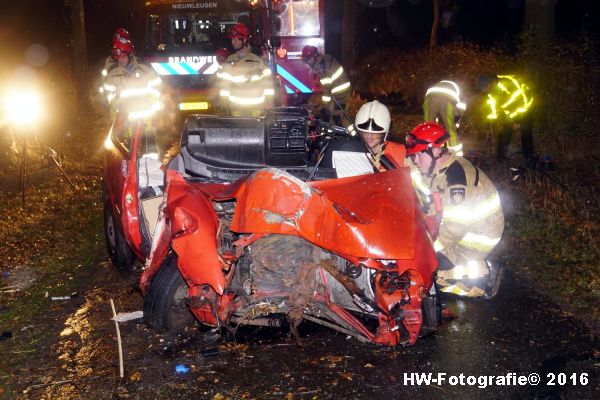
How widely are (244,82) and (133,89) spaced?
1.68 m

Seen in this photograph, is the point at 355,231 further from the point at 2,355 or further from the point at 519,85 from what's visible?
the point at 519,85

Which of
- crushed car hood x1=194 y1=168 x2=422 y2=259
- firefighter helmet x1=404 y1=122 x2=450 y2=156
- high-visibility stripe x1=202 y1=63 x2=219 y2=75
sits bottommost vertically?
crushed car hood x1=194 y1=168 x2=422 y2=259

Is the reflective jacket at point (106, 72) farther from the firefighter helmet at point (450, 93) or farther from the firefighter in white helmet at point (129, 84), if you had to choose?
the firefighter helmet at point (450, 93)

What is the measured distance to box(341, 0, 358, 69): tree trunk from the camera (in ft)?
82.9

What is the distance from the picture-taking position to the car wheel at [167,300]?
4617 millimetres

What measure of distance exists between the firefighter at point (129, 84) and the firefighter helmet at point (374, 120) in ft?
10.8

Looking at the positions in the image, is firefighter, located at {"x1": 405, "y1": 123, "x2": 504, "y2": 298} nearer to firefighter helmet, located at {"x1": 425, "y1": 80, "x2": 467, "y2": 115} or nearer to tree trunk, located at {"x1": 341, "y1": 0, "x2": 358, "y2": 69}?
firefighter helmet, located at {"x1": 425, "y1": 80, "x2": 467, "y2": 115}

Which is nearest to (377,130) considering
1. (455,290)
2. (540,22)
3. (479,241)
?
(479,241)

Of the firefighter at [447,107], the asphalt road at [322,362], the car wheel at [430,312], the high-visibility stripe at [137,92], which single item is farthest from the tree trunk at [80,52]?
the car wheel at [430,312]

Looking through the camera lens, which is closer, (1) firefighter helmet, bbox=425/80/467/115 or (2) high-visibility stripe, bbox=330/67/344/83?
(1) firefighter helmet, bbox=425/80/467/115

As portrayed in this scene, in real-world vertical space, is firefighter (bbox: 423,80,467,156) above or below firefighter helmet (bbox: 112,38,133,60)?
below

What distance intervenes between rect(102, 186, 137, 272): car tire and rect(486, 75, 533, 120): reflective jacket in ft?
18.7

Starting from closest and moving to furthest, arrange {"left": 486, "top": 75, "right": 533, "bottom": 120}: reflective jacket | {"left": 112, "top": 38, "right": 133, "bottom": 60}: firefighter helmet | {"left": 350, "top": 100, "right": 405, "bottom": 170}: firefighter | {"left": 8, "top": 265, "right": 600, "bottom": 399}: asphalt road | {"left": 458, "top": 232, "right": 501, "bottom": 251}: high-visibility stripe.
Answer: {"left": 8, "top": 265, "right": 600, "bottom": 399}: asphalt road
{"left": 458, "top": 232, "right": 501, "bottom": 251}: high-visibility stripe
{"left": 350, "top": 100, "right": 405, "bottom": 170}: firefighter
{"left": 112, "top": 38, "right": 133, "bottom": 60}: firefighter helmet
{"left": 486, "top": 75, "right": 533, "bottom": 120}: reflective jacket

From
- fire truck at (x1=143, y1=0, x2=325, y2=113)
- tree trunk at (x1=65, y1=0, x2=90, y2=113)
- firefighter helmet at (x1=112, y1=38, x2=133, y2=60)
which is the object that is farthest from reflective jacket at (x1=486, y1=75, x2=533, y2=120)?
tree trunk at (x1=65, y1=0, x2=90, y2=113)
